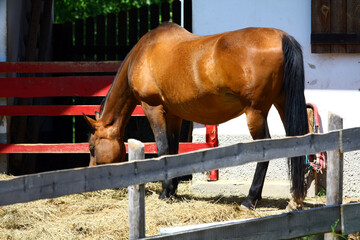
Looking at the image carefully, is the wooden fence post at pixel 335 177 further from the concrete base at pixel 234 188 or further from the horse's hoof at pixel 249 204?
the concrete base at pixel 234 188

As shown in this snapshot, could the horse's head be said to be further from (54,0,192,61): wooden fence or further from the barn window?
(54,0,192,61): wooden fence

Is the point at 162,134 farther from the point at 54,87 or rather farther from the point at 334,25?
the point at 334,25

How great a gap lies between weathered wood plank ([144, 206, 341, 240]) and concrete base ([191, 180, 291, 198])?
8.04ft

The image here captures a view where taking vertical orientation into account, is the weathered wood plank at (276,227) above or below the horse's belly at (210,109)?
below

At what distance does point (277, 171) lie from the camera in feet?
21.6

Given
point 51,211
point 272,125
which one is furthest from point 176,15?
point 51,211

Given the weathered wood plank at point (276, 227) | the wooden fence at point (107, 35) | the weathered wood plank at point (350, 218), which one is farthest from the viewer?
the wooden fence at point (107, 35)

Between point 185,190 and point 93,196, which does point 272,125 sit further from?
point 93,196

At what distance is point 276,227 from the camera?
369 centimetres

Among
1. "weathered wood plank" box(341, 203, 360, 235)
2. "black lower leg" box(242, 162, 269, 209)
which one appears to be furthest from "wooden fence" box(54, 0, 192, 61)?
"weathered wood plank" box(341, 203, 360, 235)

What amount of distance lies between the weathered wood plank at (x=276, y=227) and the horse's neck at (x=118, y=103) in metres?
2.92

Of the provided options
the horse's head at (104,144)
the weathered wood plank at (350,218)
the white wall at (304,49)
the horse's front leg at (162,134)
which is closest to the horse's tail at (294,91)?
the weathered wood plank at (350,218)

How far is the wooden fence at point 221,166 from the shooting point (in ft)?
9.97

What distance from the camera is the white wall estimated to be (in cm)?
645
